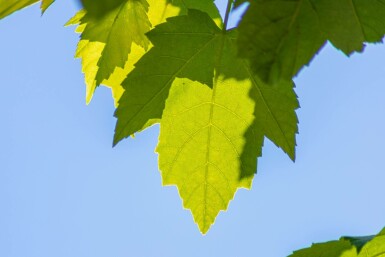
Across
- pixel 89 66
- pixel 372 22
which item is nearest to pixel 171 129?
pixel 89 66

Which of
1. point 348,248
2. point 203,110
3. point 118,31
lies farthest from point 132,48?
point 348,248

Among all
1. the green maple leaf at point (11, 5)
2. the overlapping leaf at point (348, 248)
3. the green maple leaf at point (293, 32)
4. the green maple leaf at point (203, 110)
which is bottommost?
the overlapping leaf at point (348, 248)

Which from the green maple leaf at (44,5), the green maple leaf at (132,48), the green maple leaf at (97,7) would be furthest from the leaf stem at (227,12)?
the green maple leaf at (97,7)

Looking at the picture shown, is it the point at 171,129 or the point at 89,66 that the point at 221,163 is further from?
the point at 89,66

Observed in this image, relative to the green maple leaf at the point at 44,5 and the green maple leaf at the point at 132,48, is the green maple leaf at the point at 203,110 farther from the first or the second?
the green maple leaf at the point at 44,5

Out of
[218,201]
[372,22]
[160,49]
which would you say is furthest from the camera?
[218,201]

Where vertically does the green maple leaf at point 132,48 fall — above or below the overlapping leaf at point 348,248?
Answer: above

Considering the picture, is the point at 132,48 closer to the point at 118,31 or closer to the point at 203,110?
the point at 118,31
